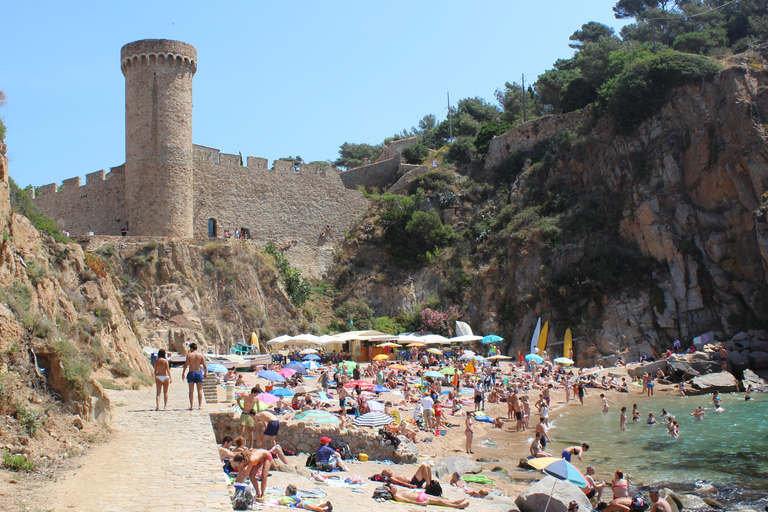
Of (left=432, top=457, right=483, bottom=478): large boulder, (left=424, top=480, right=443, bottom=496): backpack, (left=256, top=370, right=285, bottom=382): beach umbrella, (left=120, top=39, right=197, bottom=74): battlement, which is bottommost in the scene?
(left=432, top=457, right=483, bottom=478): large boulder

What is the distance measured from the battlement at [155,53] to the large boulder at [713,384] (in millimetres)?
21210

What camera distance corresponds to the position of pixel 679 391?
21.4m

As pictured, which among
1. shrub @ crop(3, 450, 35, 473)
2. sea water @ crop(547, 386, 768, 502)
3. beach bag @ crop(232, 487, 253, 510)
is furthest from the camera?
sea water @ crop(547, 386, 768, 502)

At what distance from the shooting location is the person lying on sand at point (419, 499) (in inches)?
383

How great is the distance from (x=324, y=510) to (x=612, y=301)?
2035 cm

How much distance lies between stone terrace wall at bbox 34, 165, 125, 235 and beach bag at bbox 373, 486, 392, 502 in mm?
19533

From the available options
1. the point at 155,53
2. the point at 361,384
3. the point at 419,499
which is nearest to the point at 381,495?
the point at 419,499

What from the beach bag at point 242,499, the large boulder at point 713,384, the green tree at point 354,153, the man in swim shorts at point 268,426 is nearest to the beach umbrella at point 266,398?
the man in swim shorts at point 268,426

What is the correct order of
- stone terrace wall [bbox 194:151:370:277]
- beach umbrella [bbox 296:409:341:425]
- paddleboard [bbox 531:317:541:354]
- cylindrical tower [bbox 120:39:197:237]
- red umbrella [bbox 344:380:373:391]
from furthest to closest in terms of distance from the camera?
stone terrace wall [bbox 194:151:370:277]
paddleboard [bbox 531:317:541:354]
cylindrical tower [bbox 120:39:197:237]
red umbrella [bbox 344:380:373:391]
beach umbrella [bbox 296:409:341:425]

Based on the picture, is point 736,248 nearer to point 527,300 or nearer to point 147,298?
point 527,300

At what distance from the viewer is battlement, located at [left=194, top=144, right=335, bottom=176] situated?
2925 centimetres

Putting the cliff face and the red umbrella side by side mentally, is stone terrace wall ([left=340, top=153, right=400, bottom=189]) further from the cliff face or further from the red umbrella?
the red umbrella

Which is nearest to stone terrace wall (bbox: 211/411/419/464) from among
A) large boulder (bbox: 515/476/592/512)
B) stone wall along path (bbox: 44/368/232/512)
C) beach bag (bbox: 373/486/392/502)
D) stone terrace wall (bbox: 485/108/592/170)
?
stone wall along path (bbox: 44/368/232/512)

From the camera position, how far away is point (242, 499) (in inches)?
289
